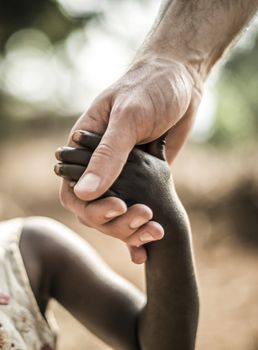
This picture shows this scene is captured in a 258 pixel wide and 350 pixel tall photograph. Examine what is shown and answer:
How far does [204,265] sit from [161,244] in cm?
384

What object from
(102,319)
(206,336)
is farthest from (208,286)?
(102,319)

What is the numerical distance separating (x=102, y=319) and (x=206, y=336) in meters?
2.38

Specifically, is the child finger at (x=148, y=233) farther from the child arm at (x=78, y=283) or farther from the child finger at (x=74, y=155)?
the child arm at (x=78, y=283)

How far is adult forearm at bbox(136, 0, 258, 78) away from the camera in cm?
182

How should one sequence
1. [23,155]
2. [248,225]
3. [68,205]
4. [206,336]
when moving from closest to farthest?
[68,205] < [206,336] < [248,225] < [23,155]

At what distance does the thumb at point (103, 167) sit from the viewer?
142cm

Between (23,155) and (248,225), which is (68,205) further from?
(23,155)

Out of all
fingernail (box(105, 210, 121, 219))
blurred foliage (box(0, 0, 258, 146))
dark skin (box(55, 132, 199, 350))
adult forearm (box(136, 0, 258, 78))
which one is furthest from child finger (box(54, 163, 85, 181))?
blurred foliage (box(0, 0, 258, 146))

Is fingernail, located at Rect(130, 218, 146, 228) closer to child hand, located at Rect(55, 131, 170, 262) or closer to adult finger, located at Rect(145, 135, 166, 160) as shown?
child hand, located at Rect(55, 131, 170, 262)

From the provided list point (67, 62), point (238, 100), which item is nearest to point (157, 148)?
point (238, 100)

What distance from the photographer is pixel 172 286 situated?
1.54 meters

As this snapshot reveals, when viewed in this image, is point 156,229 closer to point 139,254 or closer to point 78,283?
point 139,254

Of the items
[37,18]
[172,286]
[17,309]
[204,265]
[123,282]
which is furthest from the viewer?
[37,18]

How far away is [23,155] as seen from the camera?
1104 cm
